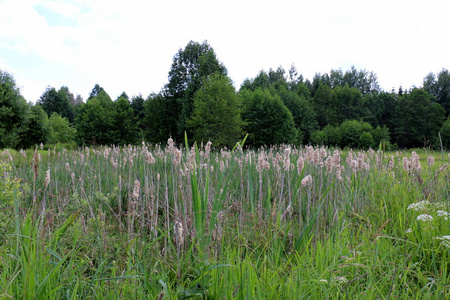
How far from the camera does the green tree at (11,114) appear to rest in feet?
76.0

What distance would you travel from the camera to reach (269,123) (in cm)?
2706

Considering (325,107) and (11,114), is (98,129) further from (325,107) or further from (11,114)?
(325,107)

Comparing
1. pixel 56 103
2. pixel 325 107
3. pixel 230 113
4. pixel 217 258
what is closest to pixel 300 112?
pixel 325 107

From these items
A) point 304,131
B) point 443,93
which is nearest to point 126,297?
point 304,131

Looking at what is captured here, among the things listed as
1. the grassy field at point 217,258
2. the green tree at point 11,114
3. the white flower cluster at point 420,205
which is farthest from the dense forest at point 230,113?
the white flower cluster at point 420,205

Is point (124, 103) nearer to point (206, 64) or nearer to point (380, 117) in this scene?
point (206, 64)

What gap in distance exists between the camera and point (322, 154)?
11.6 feet

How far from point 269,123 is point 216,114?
764cm

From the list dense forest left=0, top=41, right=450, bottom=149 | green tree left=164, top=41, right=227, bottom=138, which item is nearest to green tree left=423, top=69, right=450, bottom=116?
dense forest left=0, top=41, right=450, bottom=149

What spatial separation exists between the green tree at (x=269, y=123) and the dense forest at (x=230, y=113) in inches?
3.8

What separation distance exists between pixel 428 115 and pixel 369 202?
48.7 metres

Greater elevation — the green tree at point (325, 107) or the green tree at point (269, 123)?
the green tree at point (325, 107)

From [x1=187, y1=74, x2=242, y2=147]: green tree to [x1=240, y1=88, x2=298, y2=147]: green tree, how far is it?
4440 mm

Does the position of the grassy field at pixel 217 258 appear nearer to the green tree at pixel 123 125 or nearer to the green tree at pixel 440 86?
the green tree at pixel 123 125
